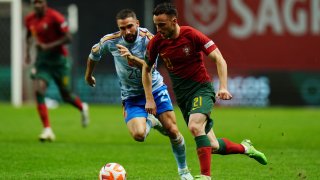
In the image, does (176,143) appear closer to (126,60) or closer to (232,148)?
(232,148)

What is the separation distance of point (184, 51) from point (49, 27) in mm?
6691

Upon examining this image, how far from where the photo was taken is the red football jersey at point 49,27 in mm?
15048

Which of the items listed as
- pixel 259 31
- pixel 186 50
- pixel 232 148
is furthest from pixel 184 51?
pixel 259 31

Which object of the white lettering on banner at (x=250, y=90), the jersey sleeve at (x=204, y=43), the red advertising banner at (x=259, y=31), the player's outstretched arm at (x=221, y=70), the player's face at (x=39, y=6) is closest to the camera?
the player's outstretched arm at (x=221, y=70)

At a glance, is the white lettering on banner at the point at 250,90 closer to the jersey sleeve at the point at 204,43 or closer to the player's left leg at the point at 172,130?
the player's left leg at the point at 172,130

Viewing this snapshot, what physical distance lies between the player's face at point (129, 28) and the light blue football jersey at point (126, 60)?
10 cm

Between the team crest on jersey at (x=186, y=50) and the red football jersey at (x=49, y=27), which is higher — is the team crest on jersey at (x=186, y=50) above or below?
below

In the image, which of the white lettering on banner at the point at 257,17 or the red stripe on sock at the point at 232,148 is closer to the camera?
the red stripe on sock at the point at 232,148

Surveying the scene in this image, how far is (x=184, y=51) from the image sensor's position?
891cm

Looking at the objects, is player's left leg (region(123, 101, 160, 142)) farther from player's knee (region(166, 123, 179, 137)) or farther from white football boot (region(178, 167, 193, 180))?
white football boot (region(178, 167, 193, 180))

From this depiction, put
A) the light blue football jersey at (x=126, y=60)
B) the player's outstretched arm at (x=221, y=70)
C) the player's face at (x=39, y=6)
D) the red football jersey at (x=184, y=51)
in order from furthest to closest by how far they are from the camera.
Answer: the player's face at (x=39, y=6) < the light blue football jersey at (x=126, y=60) < the red football jersey at (x=184, y=51) < the player's outstretched arm at (x=221, y=70)

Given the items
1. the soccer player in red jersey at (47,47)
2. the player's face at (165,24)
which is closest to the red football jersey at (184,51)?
the player's face at (165,24)

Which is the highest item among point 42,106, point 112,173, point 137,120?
point 137,120

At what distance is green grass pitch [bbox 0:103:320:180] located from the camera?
1007 cm
